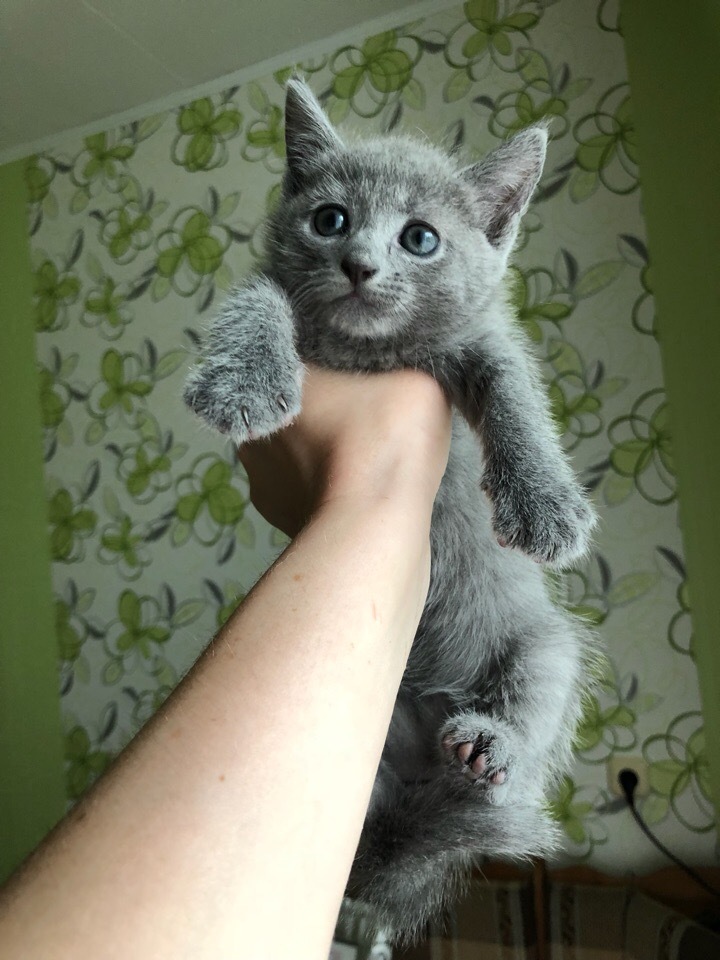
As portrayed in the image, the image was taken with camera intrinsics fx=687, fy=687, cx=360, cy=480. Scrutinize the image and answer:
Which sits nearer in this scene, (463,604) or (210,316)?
(463,604)

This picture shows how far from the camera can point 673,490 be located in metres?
1.59

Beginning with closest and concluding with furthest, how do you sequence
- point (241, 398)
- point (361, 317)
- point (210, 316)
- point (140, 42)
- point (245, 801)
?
point (245, 801) → point (241, 398) → point (361, 317) → point (210, 316) → point (140, 42)

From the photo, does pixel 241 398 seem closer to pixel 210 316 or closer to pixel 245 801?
pixel 245 801

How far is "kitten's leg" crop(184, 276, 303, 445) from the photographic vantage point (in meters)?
0.63

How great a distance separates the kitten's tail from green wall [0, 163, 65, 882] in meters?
1.93

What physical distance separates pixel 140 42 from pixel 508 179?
174 centimetres

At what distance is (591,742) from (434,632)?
1033 millimetres

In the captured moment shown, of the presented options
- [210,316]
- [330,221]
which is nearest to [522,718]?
[330,221]

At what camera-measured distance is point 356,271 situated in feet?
2.34

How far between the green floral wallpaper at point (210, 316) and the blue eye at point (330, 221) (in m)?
0.85

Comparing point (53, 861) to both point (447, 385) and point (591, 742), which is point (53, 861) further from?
point (591, 742)

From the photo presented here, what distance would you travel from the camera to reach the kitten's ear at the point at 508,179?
2.59 feet

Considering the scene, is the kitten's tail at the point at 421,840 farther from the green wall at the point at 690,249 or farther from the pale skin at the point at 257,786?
the green wall at the point at 690,249

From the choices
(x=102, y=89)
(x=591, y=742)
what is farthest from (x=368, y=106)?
(x=591, y=742)
